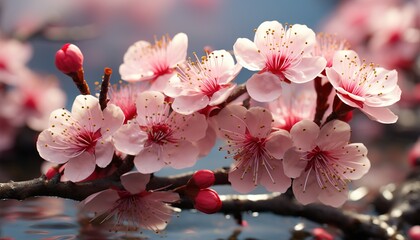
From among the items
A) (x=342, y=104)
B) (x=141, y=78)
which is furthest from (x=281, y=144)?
(x=141, y=78)

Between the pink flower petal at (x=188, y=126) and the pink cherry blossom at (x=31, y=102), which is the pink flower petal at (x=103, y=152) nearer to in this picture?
the pink flower petal at (x=188, y=126)

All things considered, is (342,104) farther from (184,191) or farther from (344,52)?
(184,191)

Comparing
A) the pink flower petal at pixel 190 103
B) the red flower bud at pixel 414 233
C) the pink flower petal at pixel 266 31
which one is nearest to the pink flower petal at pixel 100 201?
the pink flower petal at pixel 190 103

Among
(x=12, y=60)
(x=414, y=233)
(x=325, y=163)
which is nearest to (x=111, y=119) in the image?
(x=325, y=163)

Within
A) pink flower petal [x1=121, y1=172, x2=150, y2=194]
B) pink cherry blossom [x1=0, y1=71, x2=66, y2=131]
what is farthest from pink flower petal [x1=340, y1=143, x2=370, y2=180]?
pink cherry blossom [x1=0, y1=71, x2=66, y2=131]

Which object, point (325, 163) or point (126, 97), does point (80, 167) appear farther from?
point (325, 163)

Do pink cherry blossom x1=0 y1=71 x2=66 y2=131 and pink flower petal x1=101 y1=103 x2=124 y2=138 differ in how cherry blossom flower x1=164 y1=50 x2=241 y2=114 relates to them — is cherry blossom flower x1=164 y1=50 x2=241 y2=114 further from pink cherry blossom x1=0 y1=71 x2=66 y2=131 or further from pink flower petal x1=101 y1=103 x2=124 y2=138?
pink cherry blossom x1=0 y1=71 x2=66 y2=131
